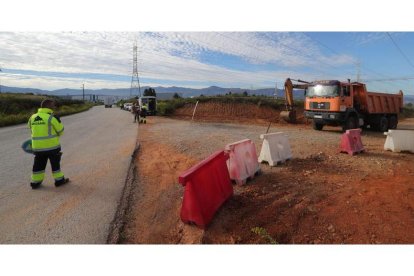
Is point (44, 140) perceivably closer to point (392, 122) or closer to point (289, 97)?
point (289, 97)

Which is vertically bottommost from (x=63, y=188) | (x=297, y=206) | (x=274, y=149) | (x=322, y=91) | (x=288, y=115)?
(x=63, y=188)

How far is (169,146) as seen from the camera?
39.4 ft

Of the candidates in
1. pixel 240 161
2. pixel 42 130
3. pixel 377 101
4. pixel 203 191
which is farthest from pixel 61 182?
pixel 377 101

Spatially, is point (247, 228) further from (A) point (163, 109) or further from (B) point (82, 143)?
(A) point (163, 109)

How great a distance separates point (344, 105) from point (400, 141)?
621 cm

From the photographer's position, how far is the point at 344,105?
1694cm

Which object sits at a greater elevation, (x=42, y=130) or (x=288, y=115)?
(x=42, y=130)

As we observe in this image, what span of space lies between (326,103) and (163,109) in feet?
80.6

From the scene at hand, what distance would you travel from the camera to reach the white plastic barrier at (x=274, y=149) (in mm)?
8406

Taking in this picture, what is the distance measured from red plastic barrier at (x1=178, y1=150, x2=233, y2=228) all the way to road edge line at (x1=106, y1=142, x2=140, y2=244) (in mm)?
919

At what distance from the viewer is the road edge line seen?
4281 mm

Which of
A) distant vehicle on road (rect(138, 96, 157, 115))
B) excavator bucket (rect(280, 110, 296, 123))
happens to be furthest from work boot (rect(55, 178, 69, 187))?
distant vehicle on road (rect(138, 96, 157, 115))

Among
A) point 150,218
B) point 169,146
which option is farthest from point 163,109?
point 150,218

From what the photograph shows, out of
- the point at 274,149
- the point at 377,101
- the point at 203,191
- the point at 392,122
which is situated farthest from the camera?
the point at 392,122
